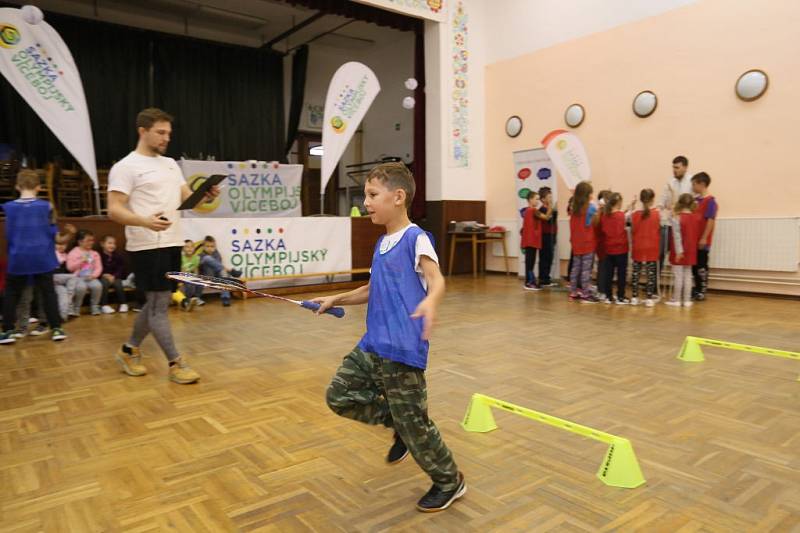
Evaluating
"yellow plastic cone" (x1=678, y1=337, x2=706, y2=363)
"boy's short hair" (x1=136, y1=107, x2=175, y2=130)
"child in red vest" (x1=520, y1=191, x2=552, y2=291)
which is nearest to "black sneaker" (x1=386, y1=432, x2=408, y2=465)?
"boy's short hair" (x1=136, y1=107, x2=175, y2=130)

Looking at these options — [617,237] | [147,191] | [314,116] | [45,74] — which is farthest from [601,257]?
[314,116]

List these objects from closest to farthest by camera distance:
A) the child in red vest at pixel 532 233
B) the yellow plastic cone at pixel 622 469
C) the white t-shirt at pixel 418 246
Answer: the white t-shirt at pixel 418 246, the yellow plastic cone at pixel 622 469, the child in red vest at pixel 532 233

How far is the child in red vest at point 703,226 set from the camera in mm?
6289

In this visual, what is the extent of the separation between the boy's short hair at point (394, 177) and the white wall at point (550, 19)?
6.86m

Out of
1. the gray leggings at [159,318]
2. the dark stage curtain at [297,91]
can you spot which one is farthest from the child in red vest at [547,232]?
the dark stage curtain at [297,91]

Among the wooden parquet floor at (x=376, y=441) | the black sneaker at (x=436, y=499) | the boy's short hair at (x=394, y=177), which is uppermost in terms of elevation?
the boy's short hair at (x=394, y=177)

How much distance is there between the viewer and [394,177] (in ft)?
6.03

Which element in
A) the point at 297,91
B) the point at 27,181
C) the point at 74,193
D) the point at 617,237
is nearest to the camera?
the point at 27,181

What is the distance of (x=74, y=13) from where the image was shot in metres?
10.4

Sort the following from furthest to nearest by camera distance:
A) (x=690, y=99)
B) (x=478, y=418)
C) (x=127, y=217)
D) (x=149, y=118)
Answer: (x=690, y=99)
(x=149, y=118)
(x=127, y=217)
(x=478, y=418)

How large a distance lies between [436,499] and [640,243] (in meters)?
5.19

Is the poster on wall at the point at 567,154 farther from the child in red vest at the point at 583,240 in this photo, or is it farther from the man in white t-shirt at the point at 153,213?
the man in white t-shirt at the point at 153,213

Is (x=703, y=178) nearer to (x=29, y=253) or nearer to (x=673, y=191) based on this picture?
(x=673, y=191)

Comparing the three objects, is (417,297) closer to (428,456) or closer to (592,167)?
(428,456)
